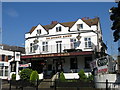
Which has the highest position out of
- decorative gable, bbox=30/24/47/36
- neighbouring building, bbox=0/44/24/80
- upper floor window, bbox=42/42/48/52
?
decorative gable, bbox=30/24/47/36

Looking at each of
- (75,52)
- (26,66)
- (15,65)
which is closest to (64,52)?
(75,52)

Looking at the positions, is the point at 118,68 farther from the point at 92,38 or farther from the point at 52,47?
the point at 52,47

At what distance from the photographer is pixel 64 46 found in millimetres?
30797

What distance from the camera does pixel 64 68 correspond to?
3084 cm

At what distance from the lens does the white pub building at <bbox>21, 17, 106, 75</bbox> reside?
29594 millimetres

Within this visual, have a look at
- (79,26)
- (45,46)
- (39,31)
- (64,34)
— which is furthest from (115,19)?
(39,31)

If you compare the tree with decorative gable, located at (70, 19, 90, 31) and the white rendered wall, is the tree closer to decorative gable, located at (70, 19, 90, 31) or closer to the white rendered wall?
the white rendered wall

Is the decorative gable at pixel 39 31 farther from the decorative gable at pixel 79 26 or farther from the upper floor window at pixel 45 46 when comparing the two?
the decorative gable at pixel 79 26

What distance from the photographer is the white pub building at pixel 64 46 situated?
29594 mm

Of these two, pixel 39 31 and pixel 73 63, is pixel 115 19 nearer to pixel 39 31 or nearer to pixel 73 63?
pixel 73 63

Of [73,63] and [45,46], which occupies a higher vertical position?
[45,46]

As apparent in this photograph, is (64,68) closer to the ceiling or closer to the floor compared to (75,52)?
closer to the floor

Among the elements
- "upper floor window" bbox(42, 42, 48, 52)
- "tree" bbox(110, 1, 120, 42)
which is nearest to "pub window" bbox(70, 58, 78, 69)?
"upper floor window" bbox(42, 42, 48, 52)

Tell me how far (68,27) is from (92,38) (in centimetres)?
406
